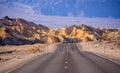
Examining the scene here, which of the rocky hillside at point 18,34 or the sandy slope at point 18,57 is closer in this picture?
the sandy slope at point 18,57

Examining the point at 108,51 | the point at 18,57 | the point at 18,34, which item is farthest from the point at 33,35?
the point at 18,57

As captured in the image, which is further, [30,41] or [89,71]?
[30,41]

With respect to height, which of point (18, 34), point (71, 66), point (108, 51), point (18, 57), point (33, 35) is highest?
point (33, 35)

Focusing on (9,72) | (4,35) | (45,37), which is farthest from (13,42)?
(9,72)

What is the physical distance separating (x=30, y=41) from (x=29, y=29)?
46728 millimetres

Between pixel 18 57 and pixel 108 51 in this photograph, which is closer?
pixel 18 57

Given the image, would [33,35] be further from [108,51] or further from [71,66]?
[71,66]

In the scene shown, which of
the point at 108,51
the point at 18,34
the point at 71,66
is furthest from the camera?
the point at 18,34

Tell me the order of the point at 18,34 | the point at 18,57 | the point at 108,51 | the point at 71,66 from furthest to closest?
the point at 18,34 < the point at 108,51 < the point at 18,57 < the point at 71,66

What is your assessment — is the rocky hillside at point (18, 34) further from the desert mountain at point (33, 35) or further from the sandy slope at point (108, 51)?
the sandy slope at point (108, 51)

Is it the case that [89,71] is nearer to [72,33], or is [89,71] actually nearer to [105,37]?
[105,37]

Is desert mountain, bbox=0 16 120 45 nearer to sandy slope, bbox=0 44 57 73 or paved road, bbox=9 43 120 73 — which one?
sandy slope, bbox=0 44 57 73

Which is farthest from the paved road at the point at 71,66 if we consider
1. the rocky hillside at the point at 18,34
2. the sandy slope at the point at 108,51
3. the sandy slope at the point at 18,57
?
the rocky hillside at the point at 18,34

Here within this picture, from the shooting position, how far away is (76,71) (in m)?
23.3
